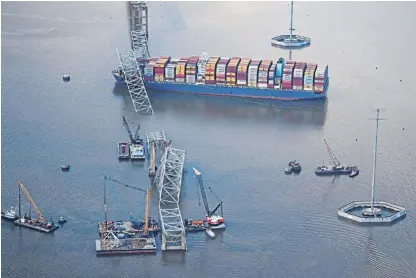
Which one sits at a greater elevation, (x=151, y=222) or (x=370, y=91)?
(x=370, y=91)

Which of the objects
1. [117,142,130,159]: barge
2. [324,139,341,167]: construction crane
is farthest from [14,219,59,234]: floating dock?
[324,139,341,167]: construction crane

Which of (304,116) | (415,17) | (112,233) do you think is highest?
(415,17)

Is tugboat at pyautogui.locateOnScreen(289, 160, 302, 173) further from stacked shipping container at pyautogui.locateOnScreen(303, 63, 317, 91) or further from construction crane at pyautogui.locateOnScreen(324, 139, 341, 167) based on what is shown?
stacked shipping container at pyautogui.locateOnScreen(303, 63, 317, 91)

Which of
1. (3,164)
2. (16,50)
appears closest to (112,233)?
(3,164)

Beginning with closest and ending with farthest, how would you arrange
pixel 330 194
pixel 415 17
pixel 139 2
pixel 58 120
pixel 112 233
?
pixel 112 233 → pixel 330 194 → pixel 58 120 → pixel 139 2 → pixel 415 17

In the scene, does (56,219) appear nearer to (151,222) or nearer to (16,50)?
(151,222)

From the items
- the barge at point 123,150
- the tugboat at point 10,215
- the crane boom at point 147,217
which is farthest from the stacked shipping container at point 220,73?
the tugboat at point 10,215

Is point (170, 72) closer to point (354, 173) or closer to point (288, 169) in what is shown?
point (288, 169)
